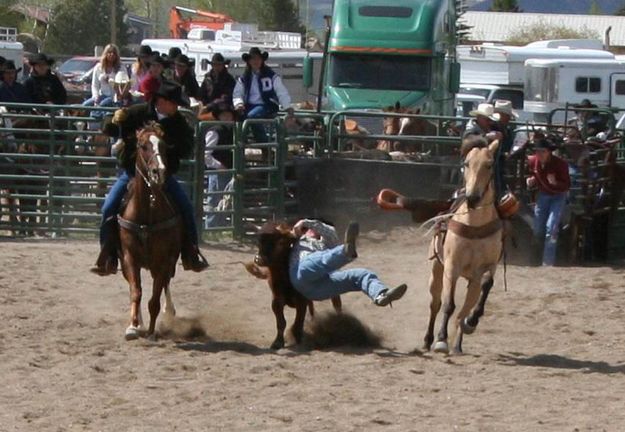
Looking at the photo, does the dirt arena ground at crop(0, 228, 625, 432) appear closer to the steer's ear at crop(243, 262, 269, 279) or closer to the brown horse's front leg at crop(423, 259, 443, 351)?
the brown horse's front leg at crop(423, 259, 443, 351)

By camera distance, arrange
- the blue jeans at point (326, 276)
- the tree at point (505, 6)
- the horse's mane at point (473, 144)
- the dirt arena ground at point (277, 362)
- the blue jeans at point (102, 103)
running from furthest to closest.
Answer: the tree at point (505, 6), the blue jeans at point (102, 103), the horse's mane at point (473, 144), the blue jeans at point (326, 276), the dirt arena ground at point (277, 362)

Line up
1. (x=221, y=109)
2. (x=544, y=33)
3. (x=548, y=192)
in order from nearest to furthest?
(x=548, y=192), (x=221, y=109), (x=544, y=33)

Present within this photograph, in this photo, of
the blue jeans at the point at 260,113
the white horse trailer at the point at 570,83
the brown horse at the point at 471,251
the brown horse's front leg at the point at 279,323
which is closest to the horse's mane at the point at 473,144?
the brown horse at the point at 471,251

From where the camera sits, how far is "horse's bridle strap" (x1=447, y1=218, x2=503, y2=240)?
35.0ft

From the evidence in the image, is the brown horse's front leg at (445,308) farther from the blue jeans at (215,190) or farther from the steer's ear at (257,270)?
the blue jeans at (215,190)

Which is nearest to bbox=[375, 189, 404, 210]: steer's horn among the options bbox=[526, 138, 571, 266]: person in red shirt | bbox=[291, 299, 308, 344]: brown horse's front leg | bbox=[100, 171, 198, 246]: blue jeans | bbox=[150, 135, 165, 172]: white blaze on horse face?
bbox=[291, 299, 308, 344]: brown horse's front leg

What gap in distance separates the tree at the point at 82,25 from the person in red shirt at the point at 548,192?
40702 mm

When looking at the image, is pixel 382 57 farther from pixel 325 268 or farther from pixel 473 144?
pixel 325 268

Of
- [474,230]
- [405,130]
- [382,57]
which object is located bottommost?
[474,230]

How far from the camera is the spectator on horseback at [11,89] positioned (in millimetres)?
17094

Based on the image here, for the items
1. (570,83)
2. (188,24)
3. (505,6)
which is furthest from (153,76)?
(505,6)

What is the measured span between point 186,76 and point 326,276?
805cm

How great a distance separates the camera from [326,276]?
34.8 ft

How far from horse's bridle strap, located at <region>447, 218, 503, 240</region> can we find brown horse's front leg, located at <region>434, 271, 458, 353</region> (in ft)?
1.09
